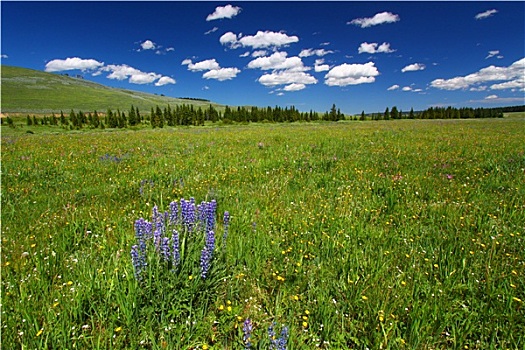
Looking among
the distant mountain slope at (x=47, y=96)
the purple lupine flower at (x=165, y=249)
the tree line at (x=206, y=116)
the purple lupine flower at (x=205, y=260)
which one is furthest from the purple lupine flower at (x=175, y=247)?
the distant mountain slope at (x=47, y=96)

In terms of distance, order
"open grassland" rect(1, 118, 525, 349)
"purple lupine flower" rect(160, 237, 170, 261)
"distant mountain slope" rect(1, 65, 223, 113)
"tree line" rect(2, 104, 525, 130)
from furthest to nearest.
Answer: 1. "distant mountain slope" rect(1, 65, 223, 113)
2. "tree line" rect(2, 104, 525, 130)
3. "purple lupine flower" rect(160, 237, 170, 261)
4. "open grassland" rect(1, 118, 525, 349)

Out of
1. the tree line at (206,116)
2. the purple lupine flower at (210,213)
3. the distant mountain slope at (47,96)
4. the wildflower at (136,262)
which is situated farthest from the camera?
the distant mountain slope at (47,96)

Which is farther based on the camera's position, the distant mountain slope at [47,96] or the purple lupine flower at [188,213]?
the distant mountain slope at [47,96]

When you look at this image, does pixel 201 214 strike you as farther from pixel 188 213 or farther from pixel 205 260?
pixel 205 260

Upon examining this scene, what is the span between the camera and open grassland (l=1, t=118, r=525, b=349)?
2232mm

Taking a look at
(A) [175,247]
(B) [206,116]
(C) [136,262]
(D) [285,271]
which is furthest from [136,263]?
(B) [206,116]

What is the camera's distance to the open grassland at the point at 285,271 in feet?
7.32

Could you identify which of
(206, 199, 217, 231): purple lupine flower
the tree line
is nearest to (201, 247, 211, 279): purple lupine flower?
(206, 199, 217, 231): purple lupine flower

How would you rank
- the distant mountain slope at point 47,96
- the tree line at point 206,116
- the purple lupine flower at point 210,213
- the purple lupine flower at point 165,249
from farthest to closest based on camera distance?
the distant mountain slope at point 47,96, the tree line at point 206,116, the purple lupine flower at point 210,213, the purple lupine flower at point 165,249

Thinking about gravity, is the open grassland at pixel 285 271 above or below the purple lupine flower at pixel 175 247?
below

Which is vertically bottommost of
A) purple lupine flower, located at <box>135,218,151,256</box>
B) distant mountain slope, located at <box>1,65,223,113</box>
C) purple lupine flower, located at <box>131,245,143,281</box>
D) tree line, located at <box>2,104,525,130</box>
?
purple lupine flower, located at <box>131,245,143,281</box>

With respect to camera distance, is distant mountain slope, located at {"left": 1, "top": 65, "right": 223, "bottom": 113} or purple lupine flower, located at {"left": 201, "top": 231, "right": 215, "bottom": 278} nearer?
purple lupine flower, located at {"left": 201, "top": 231, "right": 215, "bottom": 278}

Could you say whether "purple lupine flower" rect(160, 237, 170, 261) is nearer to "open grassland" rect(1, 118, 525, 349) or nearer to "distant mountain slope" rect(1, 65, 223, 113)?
"open grassland" rect(1, 118, 525, 349)

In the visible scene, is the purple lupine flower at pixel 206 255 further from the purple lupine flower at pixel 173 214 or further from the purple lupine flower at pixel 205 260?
the purple lupine flower at pixel 173 214
